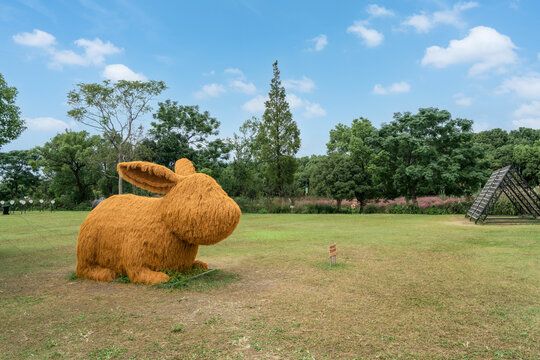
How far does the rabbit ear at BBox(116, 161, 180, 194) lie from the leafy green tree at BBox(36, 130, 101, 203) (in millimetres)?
35907

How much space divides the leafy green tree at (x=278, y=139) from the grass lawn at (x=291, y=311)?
23.8 metres

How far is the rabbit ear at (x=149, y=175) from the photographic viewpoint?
5820 mm

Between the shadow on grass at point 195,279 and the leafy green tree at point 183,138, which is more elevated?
the leafy green tree at point 183,138

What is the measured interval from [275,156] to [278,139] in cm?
165

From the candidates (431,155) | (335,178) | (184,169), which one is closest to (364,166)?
(335,178)

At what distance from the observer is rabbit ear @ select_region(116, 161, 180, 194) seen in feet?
19.1

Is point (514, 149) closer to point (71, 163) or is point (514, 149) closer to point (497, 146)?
point (497, 146)

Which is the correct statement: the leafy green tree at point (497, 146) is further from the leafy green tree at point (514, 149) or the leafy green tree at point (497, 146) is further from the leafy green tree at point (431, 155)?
the leafy green tree at point (431, 155)

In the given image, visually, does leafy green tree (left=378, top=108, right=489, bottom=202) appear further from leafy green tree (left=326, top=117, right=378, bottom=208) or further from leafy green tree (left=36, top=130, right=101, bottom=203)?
leafy green tree (left=36, top=130, right=101, bottom=203)

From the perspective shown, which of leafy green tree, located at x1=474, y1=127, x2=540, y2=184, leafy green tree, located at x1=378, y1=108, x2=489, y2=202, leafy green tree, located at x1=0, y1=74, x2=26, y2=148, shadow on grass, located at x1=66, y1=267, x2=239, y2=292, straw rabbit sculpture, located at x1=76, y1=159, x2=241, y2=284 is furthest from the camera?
leafy green tree, located at x1=474, y1=127, x2=540, y2=184

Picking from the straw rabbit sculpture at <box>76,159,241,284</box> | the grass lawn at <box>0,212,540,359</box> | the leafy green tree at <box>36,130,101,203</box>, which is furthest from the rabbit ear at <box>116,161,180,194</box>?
the leafy green tree at <box>36,130,101,203</box>

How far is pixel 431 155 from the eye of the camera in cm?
2519

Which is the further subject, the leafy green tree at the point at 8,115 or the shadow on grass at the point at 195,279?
the leafy green tree at the point at 8,115

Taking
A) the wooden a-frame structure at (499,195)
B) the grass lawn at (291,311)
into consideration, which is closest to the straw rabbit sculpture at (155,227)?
the grass lawn at (291,311)
